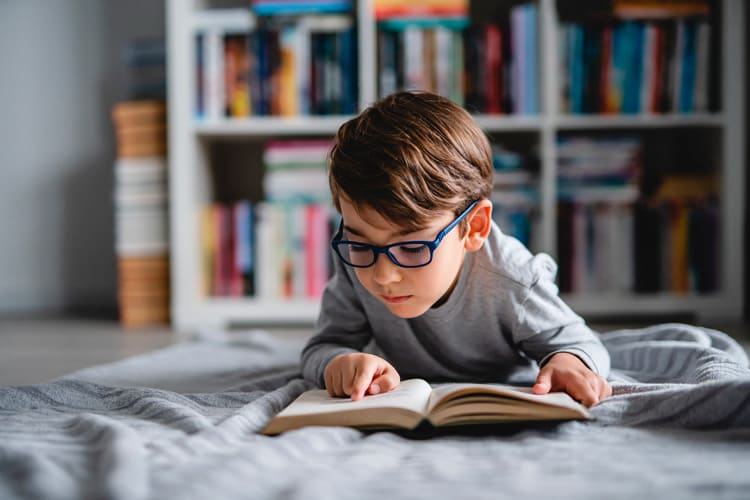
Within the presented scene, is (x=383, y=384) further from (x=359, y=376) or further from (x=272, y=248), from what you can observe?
(x=272, y=248)

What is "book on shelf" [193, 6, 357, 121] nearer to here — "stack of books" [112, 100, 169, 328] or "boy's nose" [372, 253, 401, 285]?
"stack of books" [112, 100, 169, 328]

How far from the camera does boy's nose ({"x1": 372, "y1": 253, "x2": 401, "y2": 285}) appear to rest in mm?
796

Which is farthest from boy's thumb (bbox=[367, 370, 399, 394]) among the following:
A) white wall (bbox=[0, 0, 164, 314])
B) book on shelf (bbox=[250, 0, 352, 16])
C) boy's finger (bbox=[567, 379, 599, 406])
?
white wall (bbox=[0, 0, 164, 314])

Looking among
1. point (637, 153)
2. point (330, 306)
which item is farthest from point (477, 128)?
point (637, 153)

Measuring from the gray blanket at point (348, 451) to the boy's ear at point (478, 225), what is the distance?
25 cm

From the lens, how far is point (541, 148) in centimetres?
201

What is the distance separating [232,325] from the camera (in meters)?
2.14

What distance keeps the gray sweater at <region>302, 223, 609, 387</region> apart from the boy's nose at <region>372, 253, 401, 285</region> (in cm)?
17

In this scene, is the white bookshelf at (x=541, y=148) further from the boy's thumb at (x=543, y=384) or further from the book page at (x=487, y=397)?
the book page at (x=487, y=397)

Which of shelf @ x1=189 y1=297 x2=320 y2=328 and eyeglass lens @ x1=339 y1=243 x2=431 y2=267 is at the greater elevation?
eyeglass lens @ x1=339 y1=243 x2=431 y2=267

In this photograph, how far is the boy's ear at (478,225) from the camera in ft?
2.89

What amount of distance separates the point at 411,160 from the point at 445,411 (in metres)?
0.30

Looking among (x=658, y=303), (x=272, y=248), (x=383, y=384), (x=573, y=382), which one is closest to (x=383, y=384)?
(x=383, y=384)

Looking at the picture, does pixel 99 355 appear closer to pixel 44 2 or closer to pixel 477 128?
pixel 477 128
